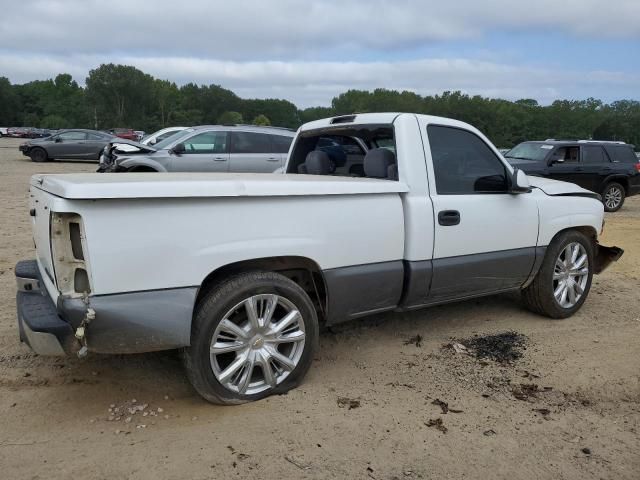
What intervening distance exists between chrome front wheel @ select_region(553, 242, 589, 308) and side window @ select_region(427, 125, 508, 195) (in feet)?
3.54

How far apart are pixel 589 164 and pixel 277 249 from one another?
493 inches

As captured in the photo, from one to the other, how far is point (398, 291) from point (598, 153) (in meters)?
12.1

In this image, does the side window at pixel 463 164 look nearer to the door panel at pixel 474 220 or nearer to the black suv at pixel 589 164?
the door panel at pixel 474 220

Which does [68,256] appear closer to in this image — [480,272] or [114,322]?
[114,322]

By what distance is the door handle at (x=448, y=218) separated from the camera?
12.9ft

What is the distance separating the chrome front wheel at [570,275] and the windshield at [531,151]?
878 centimetres

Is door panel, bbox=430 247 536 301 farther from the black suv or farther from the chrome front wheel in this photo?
the black suv

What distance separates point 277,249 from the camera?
3.26 metres

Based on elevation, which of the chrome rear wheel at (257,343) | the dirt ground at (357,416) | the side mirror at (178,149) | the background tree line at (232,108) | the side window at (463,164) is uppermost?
the background tree line at (232,108)

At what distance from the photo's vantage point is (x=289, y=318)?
11.0 ft

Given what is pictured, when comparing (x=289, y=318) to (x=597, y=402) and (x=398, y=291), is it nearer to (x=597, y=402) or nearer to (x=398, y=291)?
(x=398, y=291)

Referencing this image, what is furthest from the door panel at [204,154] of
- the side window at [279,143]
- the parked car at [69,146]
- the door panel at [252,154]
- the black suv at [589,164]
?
the parked car at [69,146]

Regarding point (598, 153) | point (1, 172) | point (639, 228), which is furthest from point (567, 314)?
point (1, 172)

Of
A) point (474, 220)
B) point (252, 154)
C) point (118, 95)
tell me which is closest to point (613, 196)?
point (252, 154)
